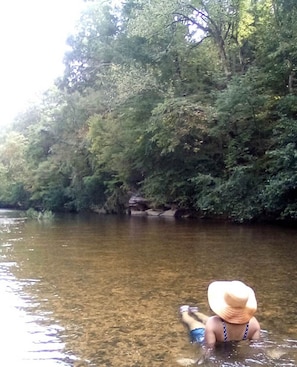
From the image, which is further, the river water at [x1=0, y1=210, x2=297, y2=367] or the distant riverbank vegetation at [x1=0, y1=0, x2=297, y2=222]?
the distant riverbank vegetation at [x1=0, y1=0, x2=297, y2=222]

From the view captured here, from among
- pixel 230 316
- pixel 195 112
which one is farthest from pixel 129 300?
pixel 195 112

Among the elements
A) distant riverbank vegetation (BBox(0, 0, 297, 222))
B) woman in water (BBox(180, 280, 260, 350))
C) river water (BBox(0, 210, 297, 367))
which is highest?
distant riverbank vegetation (BBox(0, 0, 297, 222))

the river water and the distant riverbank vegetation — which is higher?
the distant riverbank vegetation

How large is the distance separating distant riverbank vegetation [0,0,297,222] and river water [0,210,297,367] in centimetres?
741

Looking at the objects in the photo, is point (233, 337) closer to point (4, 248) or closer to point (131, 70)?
point (4, 248)

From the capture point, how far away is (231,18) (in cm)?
2398

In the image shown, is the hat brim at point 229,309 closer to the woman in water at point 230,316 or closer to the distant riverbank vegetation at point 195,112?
the woman in water at point 230,316

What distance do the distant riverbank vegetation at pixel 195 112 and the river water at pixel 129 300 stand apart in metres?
7.41

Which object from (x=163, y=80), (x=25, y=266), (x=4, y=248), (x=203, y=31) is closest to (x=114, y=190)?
(x=163, y=80)

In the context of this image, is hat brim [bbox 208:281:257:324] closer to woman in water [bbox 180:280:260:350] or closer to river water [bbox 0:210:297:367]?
woman in water [bbox 180:280:260:350]

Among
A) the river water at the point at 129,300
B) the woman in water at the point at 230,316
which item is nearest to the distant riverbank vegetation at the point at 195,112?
the river water at the point at 129,300

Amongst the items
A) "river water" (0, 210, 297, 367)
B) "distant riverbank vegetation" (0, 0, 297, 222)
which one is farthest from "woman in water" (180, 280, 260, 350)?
"distant riverbank vegetation" (0, 0, 297, 222)

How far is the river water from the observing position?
4.47 metres

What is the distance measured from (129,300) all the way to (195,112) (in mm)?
16672
